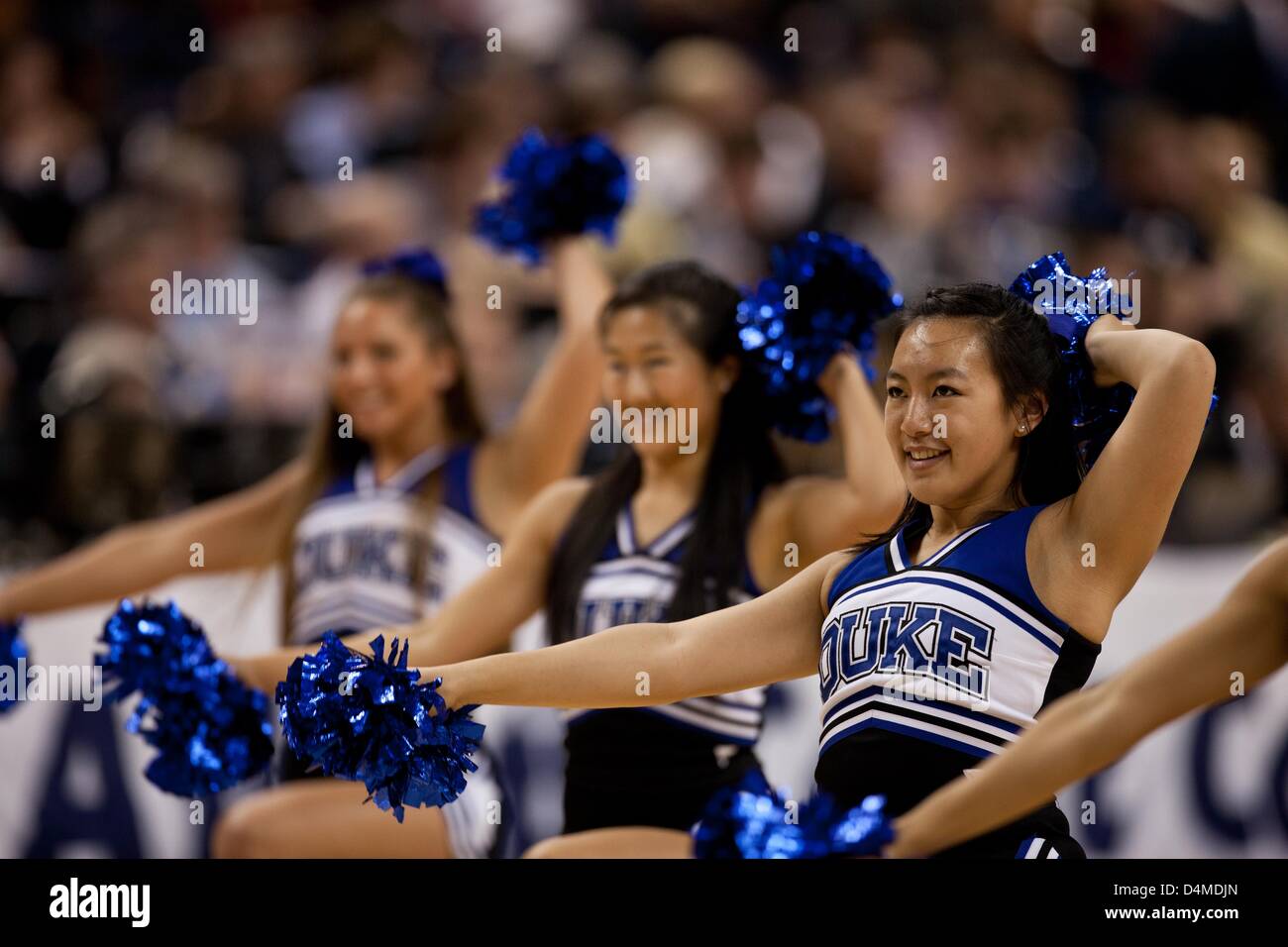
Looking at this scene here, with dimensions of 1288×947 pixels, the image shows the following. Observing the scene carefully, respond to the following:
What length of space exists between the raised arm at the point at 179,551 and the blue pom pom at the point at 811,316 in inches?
61.7

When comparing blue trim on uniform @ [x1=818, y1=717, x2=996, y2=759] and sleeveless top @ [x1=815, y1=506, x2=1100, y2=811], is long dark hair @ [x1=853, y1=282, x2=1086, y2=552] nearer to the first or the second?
sleeveless top @ [x1=815, y1=506, x2=1100, y2=811]

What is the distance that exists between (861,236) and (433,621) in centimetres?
338

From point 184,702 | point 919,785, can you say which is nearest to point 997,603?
point 919,785

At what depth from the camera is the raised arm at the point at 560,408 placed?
4223 millimetres

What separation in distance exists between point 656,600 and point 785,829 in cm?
107

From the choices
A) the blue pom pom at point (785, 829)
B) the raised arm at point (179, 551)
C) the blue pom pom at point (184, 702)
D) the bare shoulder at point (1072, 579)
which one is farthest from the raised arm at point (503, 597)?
the bare shoulder at point (1072, 579)

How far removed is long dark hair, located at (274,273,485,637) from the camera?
4320mm

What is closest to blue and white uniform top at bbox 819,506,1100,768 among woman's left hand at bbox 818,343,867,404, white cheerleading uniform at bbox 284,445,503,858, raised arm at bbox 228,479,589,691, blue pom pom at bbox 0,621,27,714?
woman's left hand at bbox 818,343,867,404

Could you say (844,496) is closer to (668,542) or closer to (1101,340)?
(668,542)
